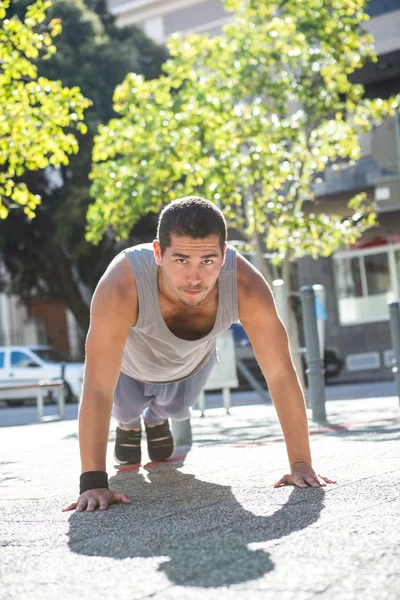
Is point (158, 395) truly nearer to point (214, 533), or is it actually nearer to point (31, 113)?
point (214, 533)

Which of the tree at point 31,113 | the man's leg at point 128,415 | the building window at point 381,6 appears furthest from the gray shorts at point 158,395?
the building window at point 381,6

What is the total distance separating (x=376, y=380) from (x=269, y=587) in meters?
19.7

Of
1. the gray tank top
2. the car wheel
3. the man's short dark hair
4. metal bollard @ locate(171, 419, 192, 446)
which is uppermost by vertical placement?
the man's short dark hair

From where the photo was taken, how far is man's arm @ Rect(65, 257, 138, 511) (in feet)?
11.9

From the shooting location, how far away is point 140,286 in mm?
3756

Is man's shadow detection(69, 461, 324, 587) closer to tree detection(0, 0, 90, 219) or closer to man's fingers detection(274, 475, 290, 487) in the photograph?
man's fingers detection(274, 475, 290, 487)

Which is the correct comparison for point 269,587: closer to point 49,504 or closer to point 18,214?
point 49,504

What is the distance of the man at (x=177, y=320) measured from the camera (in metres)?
3.48

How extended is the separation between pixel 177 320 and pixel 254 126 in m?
10.6

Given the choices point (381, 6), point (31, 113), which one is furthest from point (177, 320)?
point (381, 6)

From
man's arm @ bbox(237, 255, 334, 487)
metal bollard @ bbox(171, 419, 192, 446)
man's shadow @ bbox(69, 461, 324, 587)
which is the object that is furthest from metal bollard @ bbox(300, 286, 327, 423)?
man's arm @ bbox(237, 255, 334, 487)

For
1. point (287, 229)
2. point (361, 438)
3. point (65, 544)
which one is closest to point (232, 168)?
point (287, 229)

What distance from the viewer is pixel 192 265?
11.4ft

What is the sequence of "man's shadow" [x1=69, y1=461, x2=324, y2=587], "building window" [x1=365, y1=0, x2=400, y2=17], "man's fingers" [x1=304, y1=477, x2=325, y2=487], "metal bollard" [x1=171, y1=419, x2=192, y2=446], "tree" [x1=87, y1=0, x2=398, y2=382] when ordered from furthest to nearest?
"building window" [x1=365, y1=0, x2=400, y2=17] < "tree" [x1=87, y1=0, x2=398, y2=382] < "metal bollard" [x1=171, y1=419, x2=192, y2=446] < "man's fingers" [x1=304, y1=477, x2=325, y2=487] < "man's shadow" [x1=69, y1=461, x2=324, y2=587]
